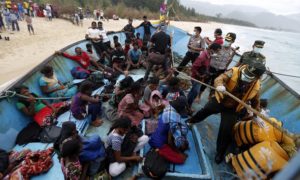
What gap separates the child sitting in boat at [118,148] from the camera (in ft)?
8.05

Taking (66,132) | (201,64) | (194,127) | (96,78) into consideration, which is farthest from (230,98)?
(96,78)

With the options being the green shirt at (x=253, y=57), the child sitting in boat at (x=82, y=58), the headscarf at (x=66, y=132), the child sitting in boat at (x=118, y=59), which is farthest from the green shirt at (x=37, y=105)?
the green shirt at (x=253, y=57)

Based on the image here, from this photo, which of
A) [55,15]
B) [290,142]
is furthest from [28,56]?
[55,15]

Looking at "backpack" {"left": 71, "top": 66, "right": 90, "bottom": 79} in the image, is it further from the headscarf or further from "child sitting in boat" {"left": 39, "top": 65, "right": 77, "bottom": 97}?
the headscarf

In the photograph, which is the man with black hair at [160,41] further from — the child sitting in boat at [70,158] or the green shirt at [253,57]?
the child sitting in boat at [70,158]

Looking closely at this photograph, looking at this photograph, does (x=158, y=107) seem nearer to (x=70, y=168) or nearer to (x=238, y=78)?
(x=238, y=78)

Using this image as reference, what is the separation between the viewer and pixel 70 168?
6.72ft

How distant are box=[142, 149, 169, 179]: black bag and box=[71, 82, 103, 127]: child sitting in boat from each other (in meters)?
1.34

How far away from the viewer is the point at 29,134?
3.08m

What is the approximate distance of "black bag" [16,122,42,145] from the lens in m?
3.00

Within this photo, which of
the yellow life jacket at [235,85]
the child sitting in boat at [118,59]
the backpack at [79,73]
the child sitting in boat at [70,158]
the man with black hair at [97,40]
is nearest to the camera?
the child sitting in boat at [70,158]

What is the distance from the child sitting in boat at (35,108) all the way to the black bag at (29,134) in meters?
0.10

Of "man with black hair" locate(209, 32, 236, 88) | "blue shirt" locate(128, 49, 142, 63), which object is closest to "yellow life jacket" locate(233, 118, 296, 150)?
"man with black hair" locate(209, 32, 236, 88)

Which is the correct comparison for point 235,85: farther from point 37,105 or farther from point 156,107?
point 37,105
